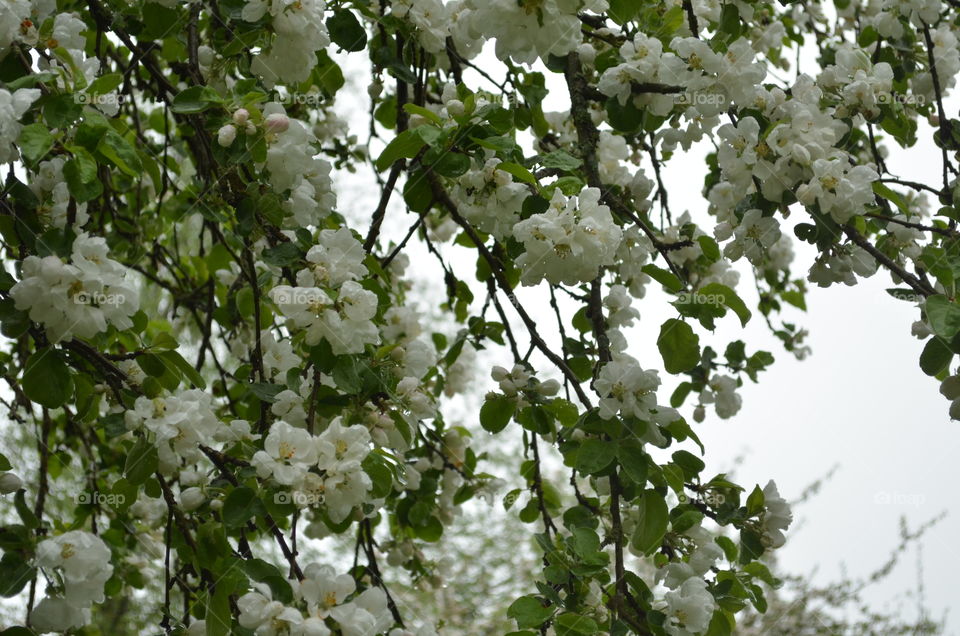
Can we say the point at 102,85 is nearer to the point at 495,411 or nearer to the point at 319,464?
the point at 319,464

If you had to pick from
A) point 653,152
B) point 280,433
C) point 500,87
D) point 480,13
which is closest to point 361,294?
point 280,433

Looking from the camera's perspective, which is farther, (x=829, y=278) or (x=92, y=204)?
(x=92, y=204)

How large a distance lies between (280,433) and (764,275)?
6.40ft

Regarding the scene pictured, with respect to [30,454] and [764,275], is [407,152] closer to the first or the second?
[764,275]

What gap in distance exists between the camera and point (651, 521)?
150 cm

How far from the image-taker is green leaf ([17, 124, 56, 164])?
113 centimetres

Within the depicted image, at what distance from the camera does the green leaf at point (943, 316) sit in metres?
1.24

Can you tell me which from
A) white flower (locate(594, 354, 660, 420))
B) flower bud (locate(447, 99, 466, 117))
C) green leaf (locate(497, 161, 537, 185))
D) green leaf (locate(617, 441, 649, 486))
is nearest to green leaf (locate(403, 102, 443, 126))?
flower bud (locate(447, 99, 466, 117))

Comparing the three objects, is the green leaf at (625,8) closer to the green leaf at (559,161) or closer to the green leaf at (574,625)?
the green leaf at (559,161)

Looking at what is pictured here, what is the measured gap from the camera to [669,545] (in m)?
1.59
